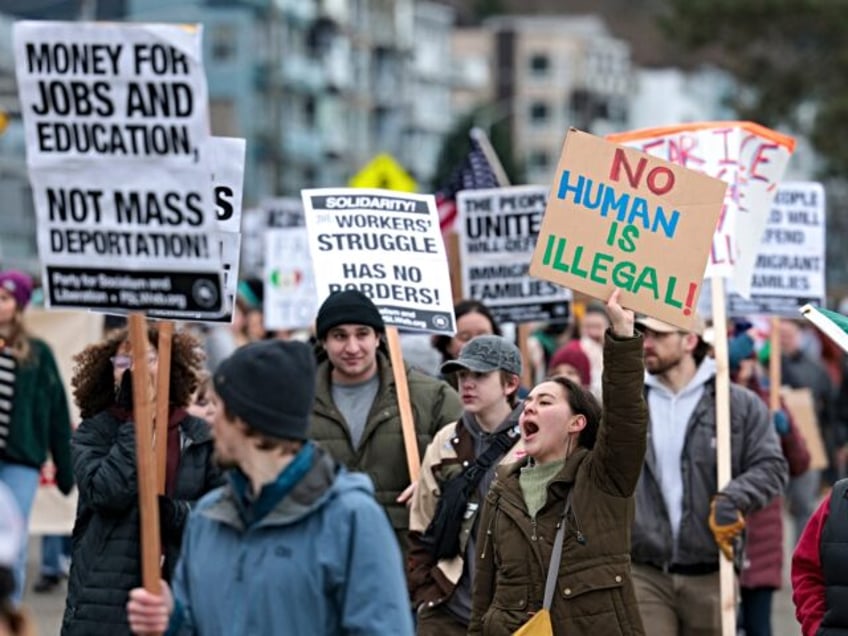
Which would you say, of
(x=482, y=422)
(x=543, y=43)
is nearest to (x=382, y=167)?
(x=482, y=422)

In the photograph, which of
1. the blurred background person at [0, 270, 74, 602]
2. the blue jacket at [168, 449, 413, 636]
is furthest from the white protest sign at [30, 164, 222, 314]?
the blurred background person at [0, 270, 74, 602]

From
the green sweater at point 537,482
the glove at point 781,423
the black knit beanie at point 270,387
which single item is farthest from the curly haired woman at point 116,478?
the glove at point 781,423

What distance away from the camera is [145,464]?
587 cm

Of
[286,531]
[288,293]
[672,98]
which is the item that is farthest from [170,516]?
[672,98]

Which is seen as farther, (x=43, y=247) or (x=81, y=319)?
(x=81, y=319)

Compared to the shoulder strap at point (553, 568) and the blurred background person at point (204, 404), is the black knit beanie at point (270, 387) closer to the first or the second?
the shoulder strap at point (553, 568)

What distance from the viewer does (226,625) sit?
566 centimetres

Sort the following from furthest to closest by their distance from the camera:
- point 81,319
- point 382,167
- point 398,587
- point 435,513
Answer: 1. point 382,167
2. point 81,319
3. point 435,513
4. point 398,587

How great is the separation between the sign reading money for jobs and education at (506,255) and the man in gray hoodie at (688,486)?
7.20 ft

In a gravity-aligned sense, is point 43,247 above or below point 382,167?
above

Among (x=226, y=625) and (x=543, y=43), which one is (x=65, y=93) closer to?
(x=226, y=625)

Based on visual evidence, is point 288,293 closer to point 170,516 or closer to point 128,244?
point 170,516

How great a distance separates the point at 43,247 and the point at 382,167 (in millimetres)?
15176

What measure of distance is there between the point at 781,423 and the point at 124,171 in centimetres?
642
